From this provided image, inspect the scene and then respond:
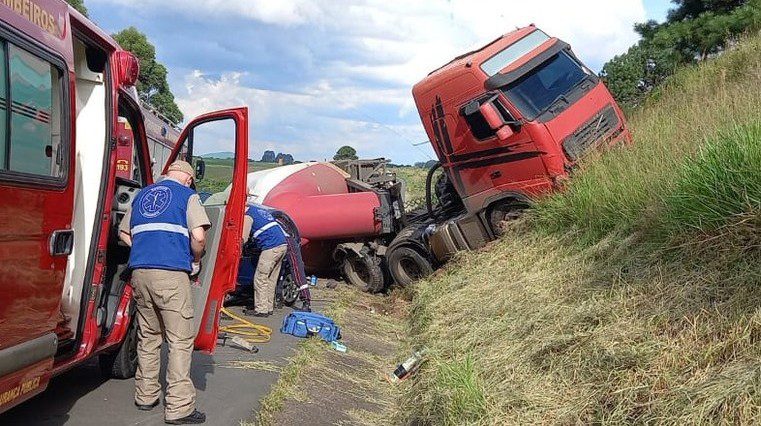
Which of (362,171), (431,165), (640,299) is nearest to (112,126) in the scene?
(640,299)

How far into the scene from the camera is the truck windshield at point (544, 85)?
902 cm

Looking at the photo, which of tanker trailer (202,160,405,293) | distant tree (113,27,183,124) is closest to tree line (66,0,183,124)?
distant tree (113,27,183,124)

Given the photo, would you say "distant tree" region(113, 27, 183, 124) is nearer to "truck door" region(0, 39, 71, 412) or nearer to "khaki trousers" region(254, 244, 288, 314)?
"khaki trousers" region(254, 244, 288, 314)

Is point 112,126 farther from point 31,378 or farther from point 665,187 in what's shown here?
point 665,187

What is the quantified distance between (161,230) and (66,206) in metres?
0.81

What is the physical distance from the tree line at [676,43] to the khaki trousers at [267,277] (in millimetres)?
7423

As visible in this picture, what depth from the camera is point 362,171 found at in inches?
532

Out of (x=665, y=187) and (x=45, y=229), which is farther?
(x=665, y=187)

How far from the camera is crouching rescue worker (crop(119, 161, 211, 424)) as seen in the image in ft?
15.1

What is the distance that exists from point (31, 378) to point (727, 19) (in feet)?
42.9

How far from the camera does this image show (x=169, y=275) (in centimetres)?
462

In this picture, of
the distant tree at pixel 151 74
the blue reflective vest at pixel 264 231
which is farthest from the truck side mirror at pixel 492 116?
the distant tree at pixel 151 74

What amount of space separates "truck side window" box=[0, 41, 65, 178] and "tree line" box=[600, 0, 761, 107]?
1097 cm

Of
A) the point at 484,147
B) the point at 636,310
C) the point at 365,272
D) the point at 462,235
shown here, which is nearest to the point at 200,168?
the point at 636,310
